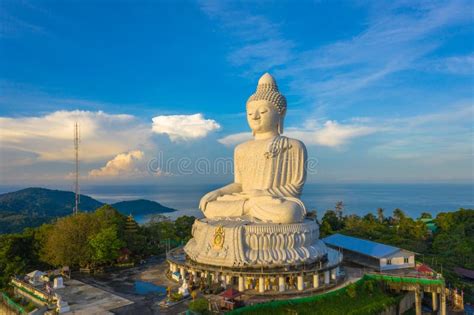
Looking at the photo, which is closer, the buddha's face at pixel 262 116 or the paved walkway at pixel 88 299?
the paved walkway at pixel 88 299

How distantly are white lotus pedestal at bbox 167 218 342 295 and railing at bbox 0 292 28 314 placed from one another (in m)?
7.44

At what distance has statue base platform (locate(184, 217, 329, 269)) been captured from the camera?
56.0ft

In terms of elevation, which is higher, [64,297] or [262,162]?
[262,162]

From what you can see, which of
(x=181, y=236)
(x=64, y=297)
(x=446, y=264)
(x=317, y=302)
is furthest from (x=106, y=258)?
(x=446, y=264)

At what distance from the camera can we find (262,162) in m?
21.3

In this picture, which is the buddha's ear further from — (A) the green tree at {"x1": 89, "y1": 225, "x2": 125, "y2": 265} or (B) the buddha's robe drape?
(A) the green tree at {"x1": 89, "y1": 225, "x2": 125, "y2": 265}

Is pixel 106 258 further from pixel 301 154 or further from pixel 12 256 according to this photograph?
pixel 301 154

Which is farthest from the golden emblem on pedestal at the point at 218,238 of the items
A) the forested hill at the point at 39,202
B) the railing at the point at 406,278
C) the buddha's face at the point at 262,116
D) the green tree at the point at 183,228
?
the forested hill at the point at 39,202

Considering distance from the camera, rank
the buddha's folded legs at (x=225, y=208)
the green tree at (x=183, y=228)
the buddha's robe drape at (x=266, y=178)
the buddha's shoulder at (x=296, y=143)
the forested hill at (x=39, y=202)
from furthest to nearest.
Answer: the forested hill at (x=39, y=202) → the green tree at (x=183, y=228) → the buddha's shoulder at (x=296, y=143) → the buddha's folded legs at (x=225, y=208) → the buddha's robe drape at (x=266, y=178)

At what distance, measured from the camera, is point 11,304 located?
56.2 feet

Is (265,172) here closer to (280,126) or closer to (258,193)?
(258,193)

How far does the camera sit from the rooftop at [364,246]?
69.8 ft

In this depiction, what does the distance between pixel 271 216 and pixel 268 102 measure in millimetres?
7686

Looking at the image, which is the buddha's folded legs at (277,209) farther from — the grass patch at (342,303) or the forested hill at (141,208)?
the forested hill at (141,208)
